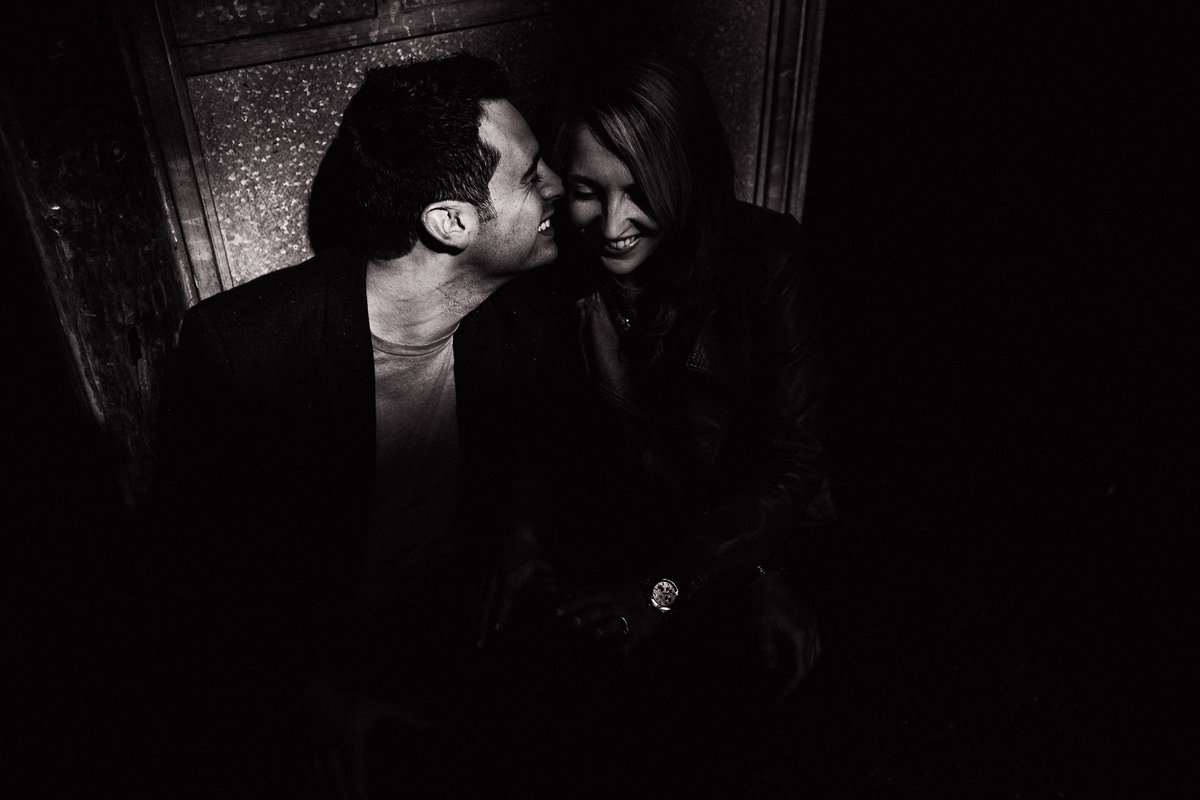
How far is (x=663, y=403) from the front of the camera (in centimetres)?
209

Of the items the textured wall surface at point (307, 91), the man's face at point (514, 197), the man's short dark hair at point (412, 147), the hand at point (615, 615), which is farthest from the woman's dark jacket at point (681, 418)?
the textured wall surface at point (307, 91)

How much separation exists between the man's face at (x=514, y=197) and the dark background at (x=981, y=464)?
839 millimetres

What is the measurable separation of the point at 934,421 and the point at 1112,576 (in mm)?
741

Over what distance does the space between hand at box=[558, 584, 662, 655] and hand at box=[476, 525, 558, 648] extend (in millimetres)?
96

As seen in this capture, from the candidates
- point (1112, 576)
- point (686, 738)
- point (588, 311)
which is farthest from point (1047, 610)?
point (588, 311)

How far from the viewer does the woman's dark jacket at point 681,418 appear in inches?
76.0

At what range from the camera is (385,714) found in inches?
65.9

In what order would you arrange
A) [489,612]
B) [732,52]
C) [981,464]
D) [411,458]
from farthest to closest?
1. [981,464]
2. [732,52]
3. [411,458]
4. [489,612]

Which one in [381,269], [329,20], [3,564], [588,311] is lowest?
[3,564]

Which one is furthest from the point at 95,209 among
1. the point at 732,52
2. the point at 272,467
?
the point at 732,52

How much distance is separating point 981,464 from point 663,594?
1.51m

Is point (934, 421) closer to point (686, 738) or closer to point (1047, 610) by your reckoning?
point (1047, 610)

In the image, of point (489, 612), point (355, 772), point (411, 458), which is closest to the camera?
point (355, 772)

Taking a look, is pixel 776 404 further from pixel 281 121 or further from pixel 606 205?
pixel 281 121
